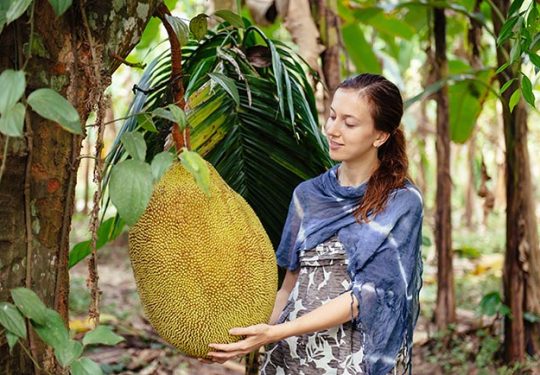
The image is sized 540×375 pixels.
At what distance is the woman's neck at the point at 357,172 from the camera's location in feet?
5.22

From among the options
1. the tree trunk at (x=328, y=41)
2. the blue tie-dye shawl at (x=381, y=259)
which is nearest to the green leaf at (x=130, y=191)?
the blue tie-dye shawl at (x=381, y=259)

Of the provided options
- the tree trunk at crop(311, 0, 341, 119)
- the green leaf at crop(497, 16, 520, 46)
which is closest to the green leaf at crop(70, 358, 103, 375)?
the green leaf at crop(497, 16, 520, 46)

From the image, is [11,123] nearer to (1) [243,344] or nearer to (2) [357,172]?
(1) [243,344]

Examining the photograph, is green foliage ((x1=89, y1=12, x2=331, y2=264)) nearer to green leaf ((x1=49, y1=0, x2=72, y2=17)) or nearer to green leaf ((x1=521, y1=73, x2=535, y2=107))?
green leaf ((x1=521, y1=73, x2=535, y2=107))

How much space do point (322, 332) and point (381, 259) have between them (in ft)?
0.63

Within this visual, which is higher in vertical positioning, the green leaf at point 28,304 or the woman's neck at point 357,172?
the woman's neck at point 357,172

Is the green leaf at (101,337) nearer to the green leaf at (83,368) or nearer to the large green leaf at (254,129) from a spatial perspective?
the green leaf at (83,368)

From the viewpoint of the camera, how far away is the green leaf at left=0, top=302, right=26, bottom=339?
92 centimetres

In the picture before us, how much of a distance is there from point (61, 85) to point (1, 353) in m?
0.37

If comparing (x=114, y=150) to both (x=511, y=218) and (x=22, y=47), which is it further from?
(x=511, y=218)

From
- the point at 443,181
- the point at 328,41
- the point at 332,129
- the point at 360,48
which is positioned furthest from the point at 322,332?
the point at 360,48

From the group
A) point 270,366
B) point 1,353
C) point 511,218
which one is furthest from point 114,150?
point 511,218

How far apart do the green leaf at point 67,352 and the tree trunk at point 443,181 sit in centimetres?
284

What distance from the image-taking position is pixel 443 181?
3.64m
